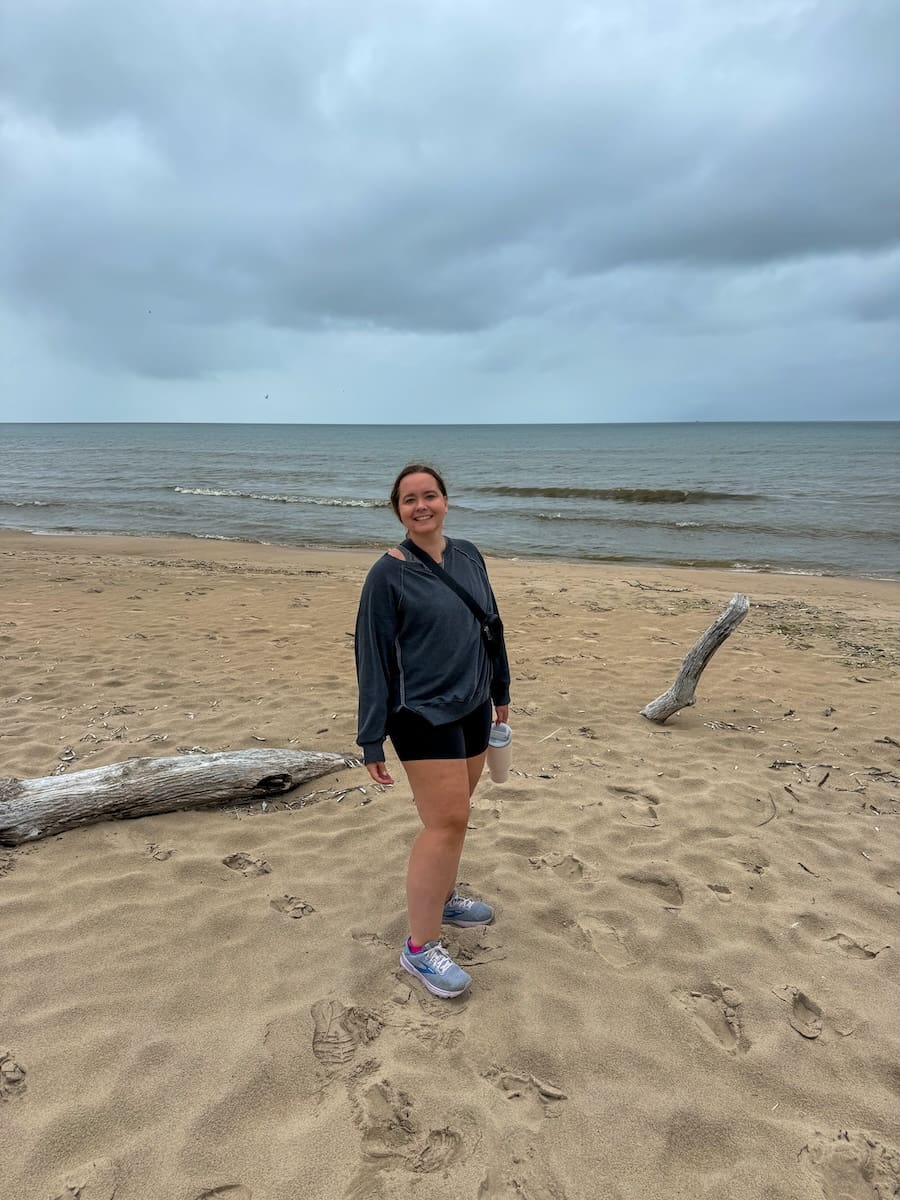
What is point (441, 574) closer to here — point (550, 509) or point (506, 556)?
point (506, 556)

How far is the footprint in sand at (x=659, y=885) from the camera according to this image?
3143 mm

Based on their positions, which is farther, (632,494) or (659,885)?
(632,494)

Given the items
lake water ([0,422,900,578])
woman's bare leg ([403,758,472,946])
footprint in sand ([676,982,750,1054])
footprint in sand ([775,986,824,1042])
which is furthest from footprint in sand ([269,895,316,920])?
lake water ([0,422,900,578])

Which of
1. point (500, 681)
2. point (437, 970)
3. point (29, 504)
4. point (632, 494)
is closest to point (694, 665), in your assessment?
point (500, 681)

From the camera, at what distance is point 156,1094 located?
6.82 ft

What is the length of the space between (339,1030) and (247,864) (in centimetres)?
116

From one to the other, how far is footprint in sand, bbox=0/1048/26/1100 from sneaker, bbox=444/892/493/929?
160 cm

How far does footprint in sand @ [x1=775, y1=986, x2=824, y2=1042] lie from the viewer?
242 cm

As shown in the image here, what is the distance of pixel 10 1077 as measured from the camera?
2105 millimetres

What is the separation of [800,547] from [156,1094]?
728 inches

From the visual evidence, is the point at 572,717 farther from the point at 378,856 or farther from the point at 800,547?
the point at 800,547

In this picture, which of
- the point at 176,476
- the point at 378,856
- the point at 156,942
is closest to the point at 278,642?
the point at 378,856

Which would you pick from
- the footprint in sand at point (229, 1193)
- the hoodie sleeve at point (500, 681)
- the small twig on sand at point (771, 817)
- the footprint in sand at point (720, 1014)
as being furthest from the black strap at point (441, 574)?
the small twig on sand at point (771, 817)

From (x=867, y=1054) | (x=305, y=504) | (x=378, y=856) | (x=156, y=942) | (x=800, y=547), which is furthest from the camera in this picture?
(x=305, y=504)
